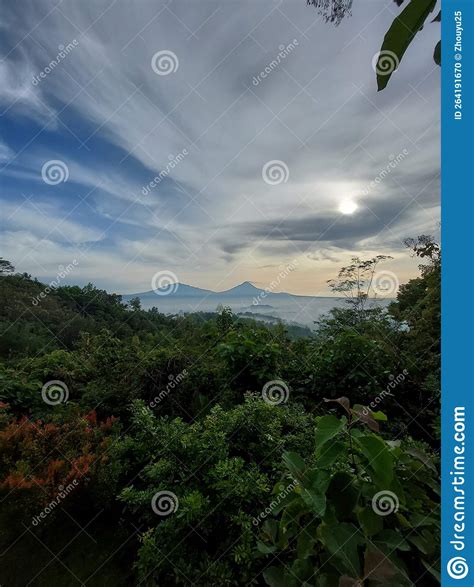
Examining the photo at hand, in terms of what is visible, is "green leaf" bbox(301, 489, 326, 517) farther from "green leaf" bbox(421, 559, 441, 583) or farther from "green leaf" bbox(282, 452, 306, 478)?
"green leaf" bbox(421, 559, 441, 583)

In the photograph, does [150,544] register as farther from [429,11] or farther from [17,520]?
[429,11]

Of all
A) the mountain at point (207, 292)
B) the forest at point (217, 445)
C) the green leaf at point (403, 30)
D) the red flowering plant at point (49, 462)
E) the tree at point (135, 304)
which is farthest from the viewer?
the tree at point (135, 304)

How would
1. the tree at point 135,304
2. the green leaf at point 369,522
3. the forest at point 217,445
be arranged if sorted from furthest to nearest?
the tree at point 135,304
the forest at point 217,445
the green leaf at point 369,522

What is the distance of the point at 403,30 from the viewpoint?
75 cm

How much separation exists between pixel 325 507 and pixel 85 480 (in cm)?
174

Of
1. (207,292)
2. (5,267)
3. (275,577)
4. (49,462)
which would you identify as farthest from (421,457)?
(5,267)

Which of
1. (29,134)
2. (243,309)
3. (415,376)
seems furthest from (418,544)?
(29,134)

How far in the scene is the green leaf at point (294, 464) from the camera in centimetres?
104

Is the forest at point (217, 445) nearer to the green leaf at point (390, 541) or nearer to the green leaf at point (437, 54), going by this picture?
the green leaf at point (390, 541)

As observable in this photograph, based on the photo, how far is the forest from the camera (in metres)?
0.96

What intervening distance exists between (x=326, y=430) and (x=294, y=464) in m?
0.24

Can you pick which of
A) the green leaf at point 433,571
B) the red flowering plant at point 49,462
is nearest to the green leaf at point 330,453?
the green leaf at point 433,571

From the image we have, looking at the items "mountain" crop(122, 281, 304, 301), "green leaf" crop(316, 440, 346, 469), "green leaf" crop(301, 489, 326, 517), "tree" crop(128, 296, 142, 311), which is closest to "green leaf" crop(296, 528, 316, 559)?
"green leaf" crop(301, 489, 326, 517)

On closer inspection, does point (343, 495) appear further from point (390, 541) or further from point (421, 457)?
point (421, 457)
